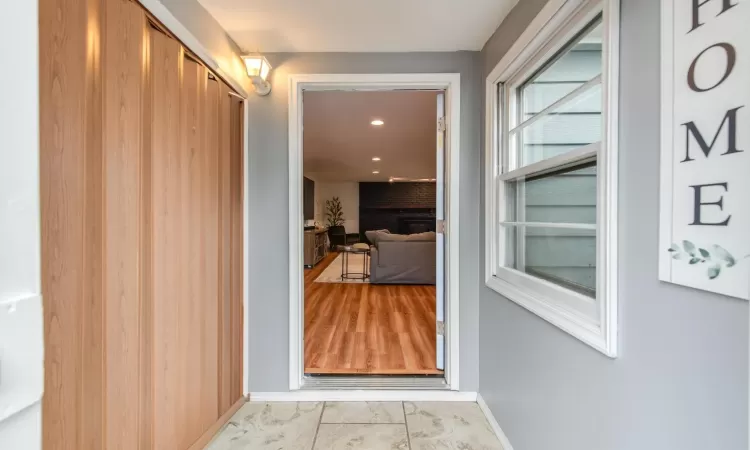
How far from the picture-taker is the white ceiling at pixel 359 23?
161 cm

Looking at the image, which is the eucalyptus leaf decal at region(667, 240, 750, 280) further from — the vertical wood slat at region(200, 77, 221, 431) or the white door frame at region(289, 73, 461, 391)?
the vertical wood slat at region(200, 77, 221, 431)

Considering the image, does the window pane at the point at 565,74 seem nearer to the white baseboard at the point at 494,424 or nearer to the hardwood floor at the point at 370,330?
the white baseboard at the point at 494,424

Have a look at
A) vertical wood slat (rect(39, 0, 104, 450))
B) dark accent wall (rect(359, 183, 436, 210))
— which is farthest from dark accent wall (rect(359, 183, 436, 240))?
vertical wood slat (rect(39, 0, 104, 450))

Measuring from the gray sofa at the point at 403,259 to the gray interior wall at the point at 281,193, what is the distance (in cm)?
308

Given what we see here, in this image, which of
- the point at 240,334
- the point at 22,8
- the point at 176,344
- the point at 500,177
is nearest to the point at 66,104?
the point at 22,8

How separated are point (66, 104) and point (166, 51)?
0.56m

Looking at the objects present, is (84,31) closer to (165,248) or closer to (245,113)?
(165,248)

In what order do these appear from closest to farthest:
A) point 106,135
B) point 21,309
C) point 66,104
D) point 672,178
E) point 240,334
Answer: point 21,309
point 672,178
point 66,104
point 106,135
point 240,334

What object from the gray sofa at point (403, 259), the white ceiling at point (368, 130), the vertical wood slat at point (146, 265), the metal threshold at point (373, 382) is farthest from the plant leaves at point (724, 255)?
the gray sofa at point (403, 259)

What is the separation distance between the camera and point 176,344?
142cm

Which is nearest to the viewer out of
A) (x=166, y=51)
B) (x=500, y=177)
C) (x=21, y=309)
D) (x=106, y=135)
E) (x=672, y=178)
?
(x=21, y=309)

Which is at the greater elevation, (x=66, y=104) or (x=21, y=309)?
(x=66, y=104)

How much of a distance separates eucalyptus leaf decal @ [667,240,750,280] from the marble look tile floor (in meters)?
1.41

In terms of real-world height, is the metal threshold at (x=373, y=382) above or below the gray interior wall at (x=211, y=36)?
below
